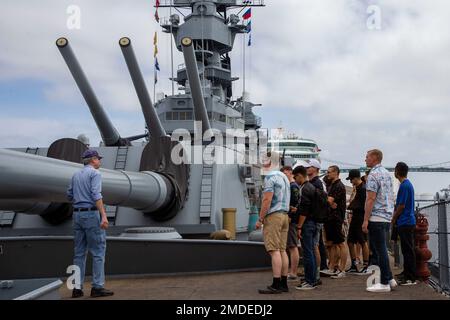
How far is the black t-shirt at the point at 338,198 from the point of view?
601 cm

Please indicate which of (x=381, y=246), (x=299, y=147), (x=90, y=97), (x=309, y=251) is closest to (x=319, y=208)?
(x=309, y=251)

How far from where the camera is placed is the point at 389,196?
485 centimetres

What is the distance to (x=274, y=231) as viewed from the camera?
4.70 m

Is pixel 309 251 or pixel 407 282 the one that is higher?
pixel 309 251

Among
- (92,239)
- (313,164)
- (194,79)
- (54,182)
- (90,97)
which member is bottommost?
(92,239)

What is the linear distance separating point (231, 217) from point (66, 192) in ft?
11.8

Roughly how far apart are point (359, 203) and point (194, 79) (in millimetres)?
3292

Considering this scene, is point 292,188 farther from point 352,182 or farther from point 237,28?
point 237,28

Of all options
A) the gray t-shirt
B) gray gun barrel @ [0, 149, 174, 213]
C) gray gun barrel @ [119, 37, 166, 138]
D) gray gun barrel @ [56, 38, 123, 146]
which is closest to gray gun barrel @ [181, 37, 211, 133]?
gray gun barrel @ [119, 37, 166, 138]

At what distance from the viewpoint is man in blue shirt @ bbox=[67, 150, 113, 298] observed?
4.43 m

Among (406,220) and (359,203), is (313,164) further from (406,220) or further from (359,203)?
(406,220)

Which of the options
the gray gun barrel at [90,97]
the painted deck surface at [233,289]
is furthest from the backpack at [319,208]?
the gray gun barrel at [90,97]

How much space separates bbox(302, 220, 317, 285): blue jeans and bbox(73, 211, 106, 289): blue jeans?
74.0 inches

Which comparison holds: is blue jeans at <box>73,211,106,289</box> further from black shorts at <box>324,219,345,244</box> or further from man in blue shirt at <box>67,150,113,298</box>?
black shorts at <box>324,219,345,244</box>
